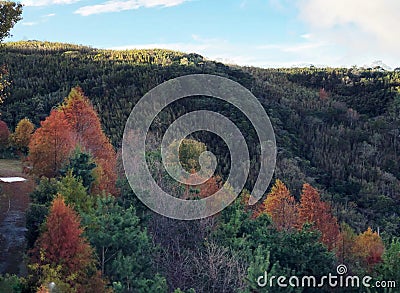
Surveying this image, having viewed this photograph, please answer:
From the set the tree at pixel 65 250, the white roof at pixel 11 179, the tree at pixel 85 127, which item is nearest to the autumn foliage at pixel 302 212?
the tree at pixel 85 127

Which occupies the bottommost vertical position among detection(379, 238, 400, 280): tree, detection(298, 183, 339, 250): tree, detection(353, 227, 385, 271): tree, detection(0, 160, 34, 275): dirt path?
detection(353, 227, 385, 271): tree

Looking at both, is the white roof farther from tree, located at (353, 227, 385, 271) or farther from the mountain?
tree, located at (353, 227, 385, 271)

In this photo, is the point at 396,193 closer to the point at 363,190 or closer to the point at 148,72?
the point at 363,190

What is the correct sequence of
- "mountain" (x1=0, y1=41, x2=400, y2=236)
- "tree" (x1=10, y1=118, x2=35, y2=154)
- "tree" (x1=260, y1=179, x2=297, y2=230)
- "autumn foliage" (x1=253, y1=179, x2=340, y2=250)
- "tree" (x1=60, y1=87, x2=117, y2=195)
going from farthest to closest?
1. "mountain" (x1=0, y1=41, x2=400, y2=236)
2. "tree" (x1=10, y1=118, x2=35, y2=154)
3. "autumn foliage" (x1=253, y1=179, x2=340, y2=250)
4. "tree" (x1=260, y1=179, x2=297, y2=230)
5. "tree" (x1=60, y1=87, x2=117, y2=195)

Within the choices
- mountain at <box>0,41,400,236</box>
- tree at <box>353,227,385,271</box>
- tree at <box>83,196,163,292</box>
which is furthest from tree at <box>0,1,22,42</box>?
mountain at <box>0,41,400,236</box>

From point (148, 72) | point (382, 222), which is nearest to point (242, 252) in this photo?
point (382, 222)

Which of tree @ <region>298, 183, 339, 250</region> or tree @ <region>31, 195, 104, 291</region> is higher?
tree @ <region>31, 195, 104, 291</region>
